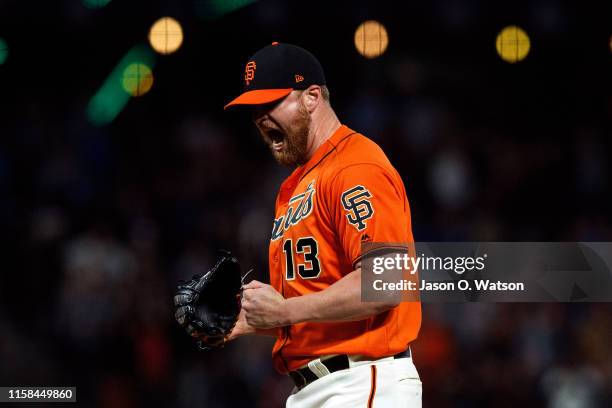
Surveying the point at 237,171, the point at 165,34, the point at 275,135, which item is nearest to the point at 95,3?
the point at 165,34

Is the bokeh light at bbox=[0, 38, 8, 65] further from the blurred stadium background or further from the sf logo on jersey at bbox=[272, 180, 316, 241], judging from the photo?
the sf logo on jersey at bbox=[272, 180, 316, 241]

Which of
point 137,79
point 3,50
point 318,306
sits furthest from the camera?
point 137,79

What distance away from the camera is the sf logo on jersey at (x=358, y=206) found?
269 centimetres

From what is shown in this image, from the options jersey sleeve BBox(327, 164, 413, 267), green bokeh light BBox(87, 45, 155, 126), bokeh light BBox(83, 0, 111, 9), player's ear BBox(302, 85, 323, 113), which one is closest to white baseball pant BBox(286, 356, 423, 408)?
jersey sleeve BBox(327, 164, 413, 267)

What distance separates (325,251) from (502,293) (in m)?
3.44

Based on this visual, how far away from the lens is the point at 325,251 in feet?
9.31

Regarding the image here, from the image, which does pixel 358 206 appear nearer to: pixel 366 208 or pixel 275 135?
pixel 366 208

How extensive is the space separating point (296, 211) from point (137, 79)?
4390 millimetres

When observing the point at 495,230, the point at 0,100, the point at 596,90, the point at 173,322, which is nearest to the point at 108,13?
the point at 0,100

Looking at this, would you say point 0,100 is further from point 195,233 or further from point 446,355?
point 446,355

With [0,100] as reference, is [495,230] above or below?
below

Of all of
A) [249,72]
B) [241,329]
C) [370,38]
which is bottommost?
[241,329]

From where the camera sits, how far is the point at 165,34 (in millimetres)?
6602

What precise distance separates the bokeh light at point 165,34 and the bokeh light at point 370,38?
1286 millimetres
